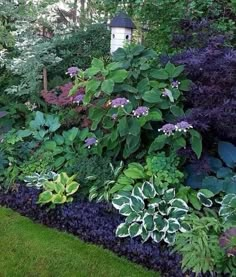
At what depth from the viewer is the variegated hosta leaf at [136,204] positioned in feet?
8.73

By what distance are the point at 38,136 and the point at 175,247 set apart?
1.93 meters

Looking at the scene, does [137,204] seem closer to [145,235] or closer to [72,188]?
[145,235]

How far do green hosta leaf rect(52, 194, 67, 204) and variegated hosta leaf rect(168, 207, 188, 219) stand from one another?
830 millimetres

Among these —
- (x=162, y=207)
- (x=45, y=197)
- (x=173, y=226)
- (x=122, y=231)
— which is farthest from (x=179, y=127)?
(x=45, y=197)

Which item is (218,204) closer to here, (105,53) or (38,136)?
(38,136)

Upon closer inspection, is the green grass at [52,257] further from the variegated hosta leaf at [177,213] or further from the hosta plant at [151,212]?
the variegated hosta leaf at [177,213]

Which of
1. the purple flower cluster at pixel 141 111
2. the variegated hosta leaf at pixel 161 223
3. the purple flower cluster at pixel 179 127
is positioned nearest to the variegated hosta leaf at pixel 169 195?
the variegated hosta leaf at pixel 161 223

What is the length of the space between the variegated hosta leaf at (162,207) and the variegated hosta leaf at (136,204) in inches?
4.4

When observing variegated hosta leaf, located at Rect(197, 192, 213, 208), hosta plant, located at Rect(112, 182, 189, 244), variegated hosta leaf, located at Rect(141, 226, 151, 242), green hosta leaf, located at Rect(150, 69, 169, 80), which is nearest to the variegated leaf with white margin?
hosta plant, located at Rect(112, 182, 189, 244)

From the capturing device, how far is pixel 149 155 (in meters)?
3.00

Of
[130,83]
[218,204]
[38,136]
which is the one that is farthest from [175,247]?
[38,136]

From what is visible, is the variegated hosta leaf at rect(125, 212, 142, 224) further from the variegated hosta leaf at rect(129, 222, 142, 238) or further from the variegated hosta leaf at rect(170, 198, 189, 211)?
the variegated hosta leaf at rect(170, 198, 189, 211)

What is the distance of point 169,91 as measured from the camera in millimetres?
3037

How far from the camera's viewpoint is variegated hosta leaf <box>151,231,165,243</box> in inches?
99.6
